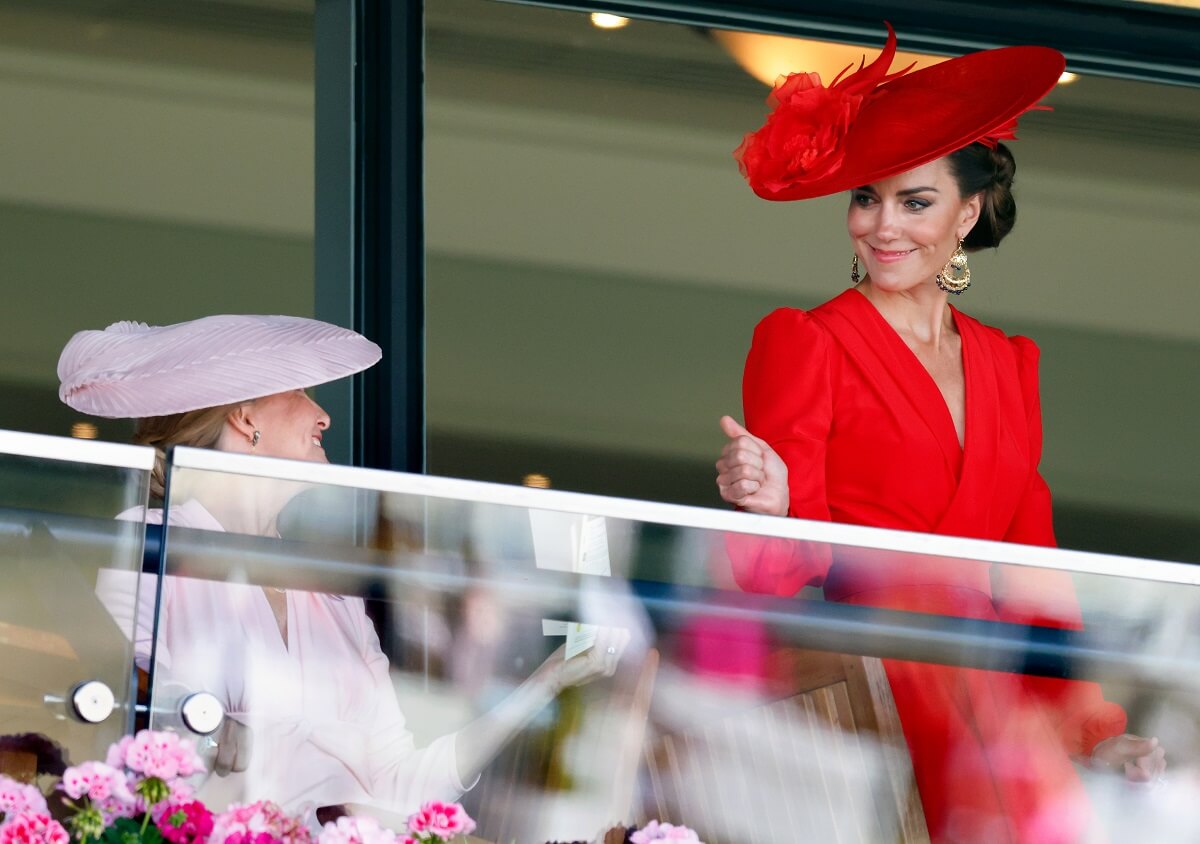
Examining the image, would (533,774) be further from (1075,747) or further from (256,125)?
(256,125)

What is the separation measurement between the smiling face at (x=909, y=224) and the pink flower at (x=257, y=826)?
1288 mm

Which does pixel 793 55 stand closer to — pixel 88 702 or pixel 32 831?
pixel 88 702

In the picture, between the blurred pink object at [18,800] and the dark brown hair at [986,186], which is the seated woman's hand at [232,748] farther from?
the dark brown hair at [986,186]

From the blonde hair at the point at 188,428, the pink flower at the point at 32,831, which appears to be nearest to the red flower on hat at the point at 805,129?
the blonde hair at the point at 188,428

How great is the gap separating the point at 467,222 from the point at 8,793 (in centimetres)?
230

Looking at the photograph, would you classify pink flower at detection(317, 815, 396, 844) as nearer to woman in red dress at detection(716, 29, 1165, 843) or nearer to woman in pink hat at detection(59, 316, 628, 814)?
woman in pink hat at detection(59, 316, 628, 814)

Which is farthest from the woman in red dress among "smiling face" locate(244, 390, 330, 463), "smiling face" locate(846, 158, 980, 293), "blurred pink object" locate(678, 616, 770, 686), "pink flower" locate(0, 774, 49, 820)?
"pink flower" locate(0, 774, 49, 820)

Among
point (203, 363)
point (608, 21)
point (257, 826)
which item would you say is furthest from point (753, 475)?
point (608, 21)

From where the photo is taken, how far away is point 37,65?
3.87 metres

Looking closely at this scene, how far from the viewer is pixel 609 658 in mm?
1836

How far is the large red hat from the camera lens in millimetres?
2643

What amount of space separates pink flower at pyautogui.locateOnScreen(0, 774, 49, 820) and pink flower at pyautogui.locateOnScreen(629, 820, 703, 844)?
538 mm

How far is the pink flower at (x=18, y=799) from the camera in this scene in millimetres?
1637

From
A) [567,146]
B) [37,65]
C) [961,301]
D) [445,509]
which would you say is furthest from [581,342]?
[445,509]
